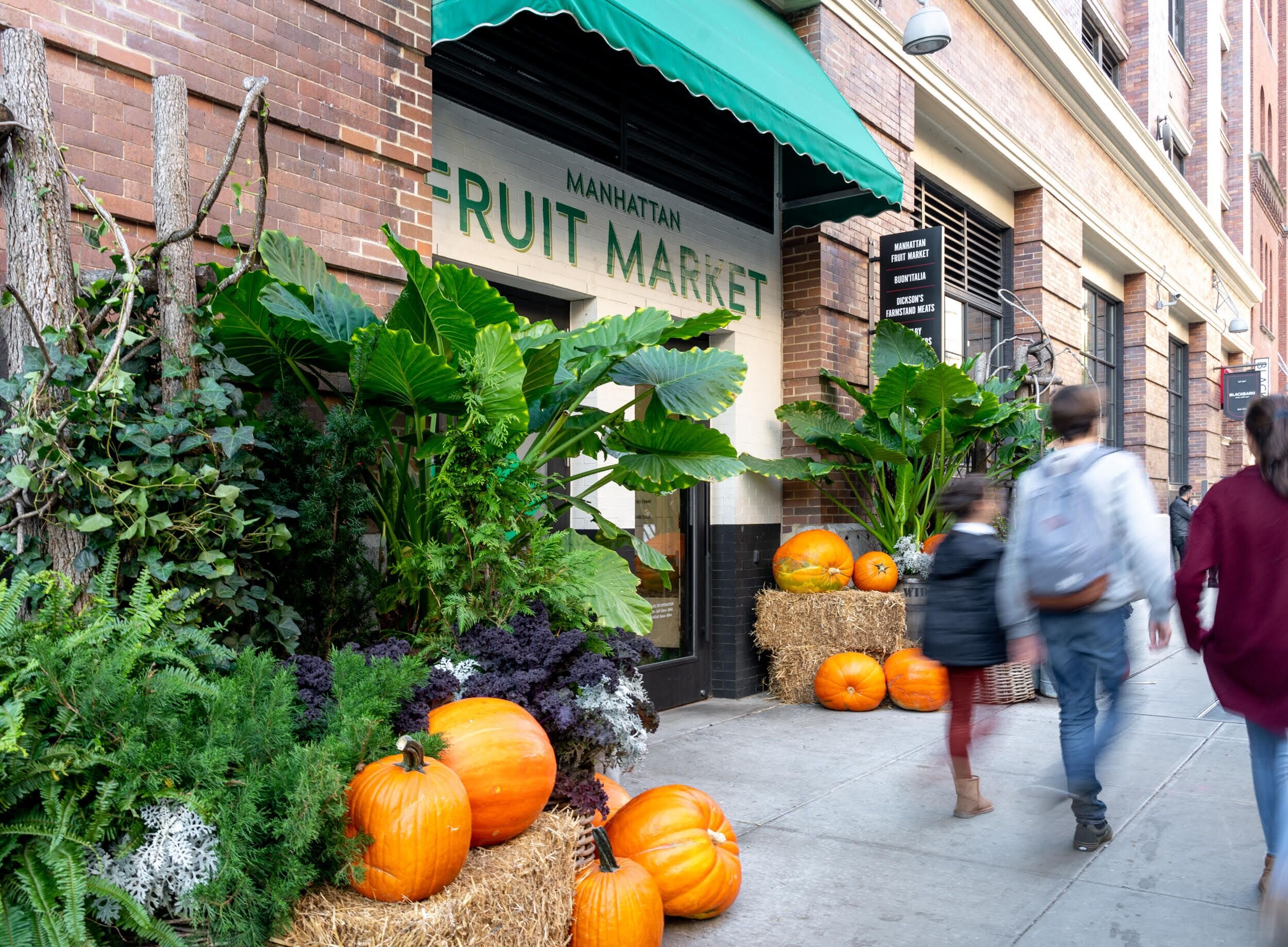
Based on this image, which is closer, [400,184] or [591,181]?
[400,184]

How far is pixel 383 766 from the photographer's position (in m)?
2.67

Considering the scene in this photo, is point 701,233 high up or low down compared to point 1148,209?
down

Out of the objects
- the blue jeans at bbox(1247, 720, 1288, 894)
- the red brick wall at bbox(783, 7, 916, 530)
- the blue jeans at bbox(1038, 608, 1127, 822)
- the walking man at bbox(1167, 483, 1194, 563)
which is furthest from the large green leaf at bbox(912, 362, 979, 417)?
the walking man at bbox(1167, 483, 1194, 563)

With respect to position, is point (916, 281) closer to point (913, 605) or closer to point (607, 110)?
point (913, 605)

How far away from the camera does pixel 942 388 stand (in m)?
7.65

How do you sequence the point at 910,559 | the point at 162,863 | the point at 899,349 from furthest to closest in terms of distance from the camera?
the point at 899,349, the point at 910,559, the point at 162,863

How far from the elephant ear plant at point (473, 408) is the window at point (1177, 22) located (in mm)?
21003

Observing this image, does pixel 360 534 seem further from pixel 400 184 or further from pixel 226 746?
pixel 400 184

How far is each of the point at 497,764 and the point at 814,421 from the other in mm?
5691

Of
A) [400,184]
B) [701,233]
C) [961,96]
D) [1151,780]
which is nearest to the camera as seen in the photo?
[400,184]

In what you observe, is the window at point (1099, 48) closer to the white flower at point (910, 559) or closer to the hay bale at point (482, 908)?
the white flower at point (910, 559)

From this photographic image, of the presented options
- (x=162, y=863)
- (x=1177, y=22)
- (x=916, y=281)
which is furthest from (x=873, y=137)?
(x=1177, y=22)

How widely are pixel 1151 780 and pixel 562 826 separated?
384 centimetres

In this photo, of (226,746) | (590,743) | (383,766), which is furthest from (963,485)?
(226,746)
